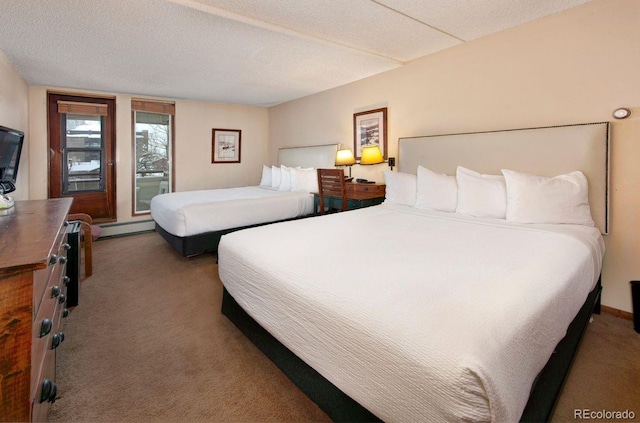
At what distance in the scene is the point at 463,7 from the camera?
2.50 meters

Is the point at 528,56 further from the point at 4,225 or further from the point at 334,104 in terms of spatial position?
the point at 4,225

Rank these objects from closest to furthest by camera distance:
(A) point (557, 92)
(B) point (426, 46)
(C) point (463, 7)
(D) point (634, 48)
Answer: (D) point (634, 48), (C) point (463, 7), (A) point (557, 92), (B) point (426, 46)

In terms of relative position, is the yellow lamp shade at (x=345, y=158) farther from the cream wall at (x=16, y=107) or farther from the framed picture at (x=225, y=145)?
the cream wall at (x=16, y=107)

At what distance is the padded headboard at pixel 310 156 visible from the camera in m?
5.04

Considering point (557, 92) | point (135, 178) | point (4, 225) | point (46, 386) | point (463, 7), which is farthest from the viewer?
point (135, 178)

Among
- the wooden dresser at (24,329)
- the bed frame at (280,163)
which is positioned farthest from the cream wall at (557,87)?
the wooden dresser at (24,329)

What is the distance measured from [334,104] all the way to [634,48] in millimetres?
3471

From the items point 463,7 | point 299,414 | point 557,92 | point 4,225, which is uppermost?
point 463,7

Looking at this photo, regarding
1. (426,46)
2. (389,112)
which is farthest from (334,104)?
(426,46)

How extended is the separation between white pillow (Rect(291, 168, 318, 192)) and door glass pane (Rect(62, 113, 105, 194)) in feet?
10.5

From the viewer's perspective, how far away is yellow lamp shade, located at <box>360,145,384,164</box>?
407 centimetres

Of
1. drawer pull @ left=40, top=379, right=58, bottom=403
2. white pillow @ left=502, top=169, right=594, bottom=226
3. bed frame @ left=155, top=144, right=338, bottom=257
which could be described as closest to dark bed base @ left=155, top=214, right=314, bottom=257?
bed frame @ left=155, top=144, right=338, bottom=257

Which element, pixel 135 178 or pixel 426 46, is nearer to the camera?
pixel 426 46

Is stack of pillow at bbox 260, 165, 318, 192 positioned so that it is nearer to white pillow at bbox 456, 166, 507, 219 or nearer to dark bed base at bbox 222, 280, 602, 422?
white pillow at bbox 456, 166, 507, 219
